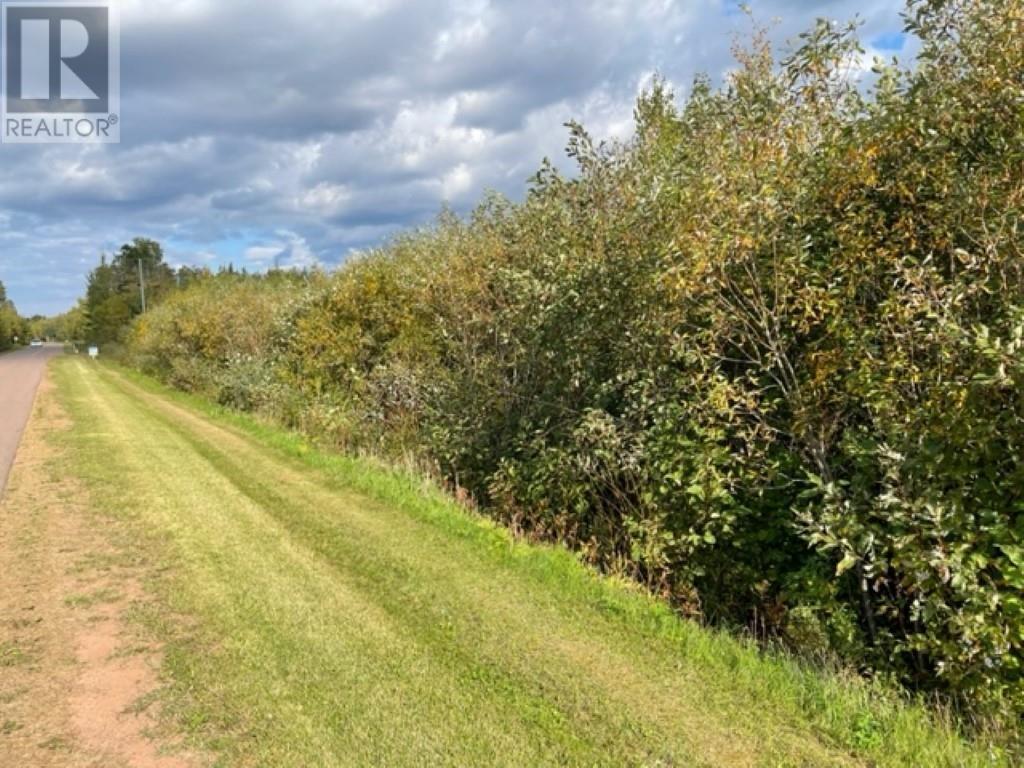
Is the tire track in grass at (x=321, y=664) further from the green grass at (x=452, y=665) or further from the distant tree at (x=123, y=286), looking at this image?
the distant tree at (x=123, y=286)

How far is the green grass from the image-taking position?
3285mm

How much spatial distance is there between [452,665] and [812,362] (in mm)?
3126

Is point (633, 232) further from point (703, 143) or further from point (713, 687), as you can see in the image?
point (713, 687)

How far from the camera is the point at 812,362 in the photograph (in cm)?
467

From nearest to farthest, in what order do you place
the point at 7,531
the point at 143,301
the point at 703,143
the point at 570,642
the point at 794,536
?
1. the point at 570,642
2. the point at 794,536
3. the point at 703,143
4. the point at 7,531
5. the point at 143,301

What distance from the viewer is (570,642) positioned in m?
4.41

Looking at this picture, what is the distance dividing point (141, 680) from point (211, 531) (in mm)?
2969

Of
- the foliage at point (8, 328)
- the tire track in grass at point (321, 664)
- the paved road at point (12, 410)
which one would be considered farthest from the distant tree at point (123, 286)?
the tire track in grass at point (321, 664)

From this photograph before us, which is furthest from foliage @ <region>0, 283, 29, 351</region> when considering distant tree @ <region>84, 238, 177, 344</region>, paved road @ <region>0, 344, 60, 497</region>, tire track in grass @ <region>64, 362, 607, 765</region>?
tire track in grass @ <region>64, 362, 607, 765</region>

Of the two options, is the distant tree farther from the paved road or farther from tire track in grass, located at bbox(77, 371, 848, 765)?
tire track in grass, located at bbox(77, 371, 848, 765)

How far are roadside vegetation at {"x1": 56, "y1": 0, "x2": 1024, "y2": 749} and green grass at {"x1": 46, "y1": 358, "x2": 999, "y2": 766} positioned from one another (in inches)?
27.7

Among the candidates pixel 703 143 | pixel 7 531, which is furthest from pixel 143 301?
pixel 703 143

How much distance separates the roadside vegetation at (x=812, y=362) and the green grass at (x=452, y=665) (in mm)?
702

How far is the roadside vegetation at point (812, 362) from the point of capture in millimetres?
3615
